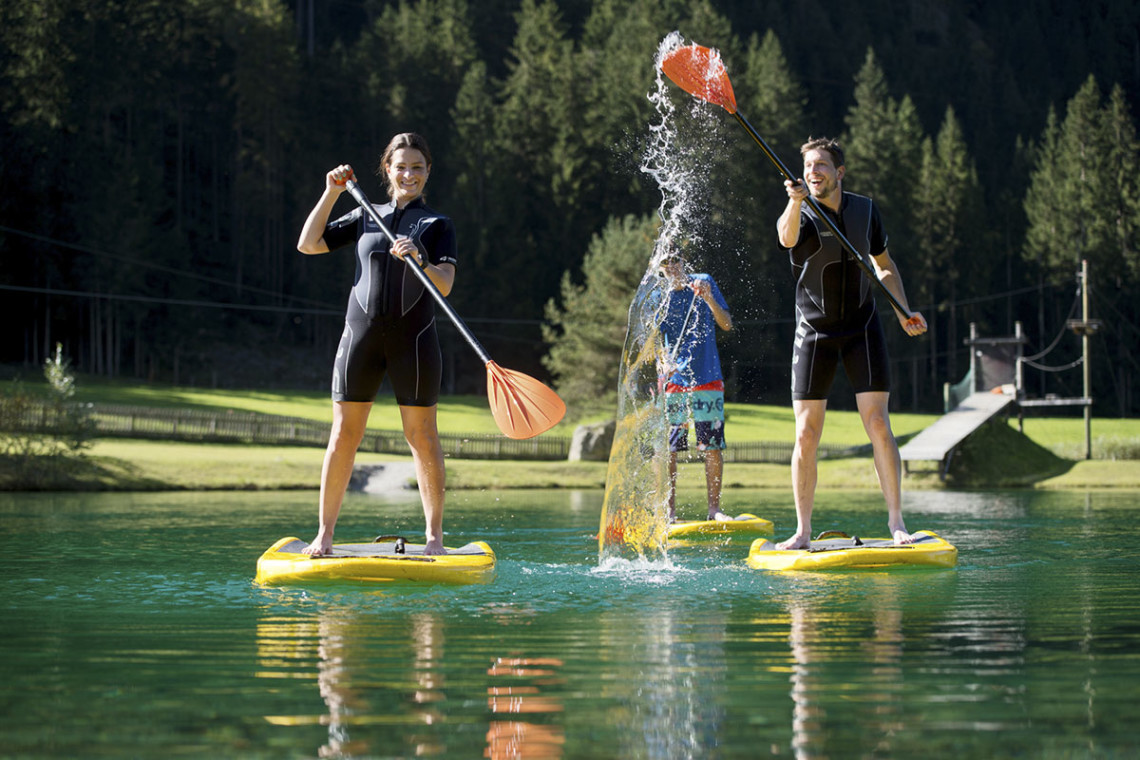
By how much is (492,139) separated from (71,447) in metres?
45.3

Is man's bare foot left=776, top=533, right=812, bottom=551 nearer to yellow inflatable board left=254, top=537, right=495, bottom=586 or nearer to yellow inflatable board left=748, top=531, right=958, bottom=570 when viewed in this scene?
yellow inflatable board left=748, top=531, right=958, bottom=570

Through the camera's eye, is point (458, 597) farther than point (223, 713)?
Yes

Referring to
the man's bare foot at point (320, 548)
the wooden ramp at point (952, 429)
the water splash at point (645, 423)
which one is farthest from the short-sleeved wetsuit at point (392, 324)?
the wooden ramp at point (952, 429)

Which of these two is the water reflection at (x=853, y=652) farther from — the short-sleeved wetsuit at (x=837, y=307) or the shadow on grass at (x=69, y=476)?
the shadow on grass at (x=69, y=476)

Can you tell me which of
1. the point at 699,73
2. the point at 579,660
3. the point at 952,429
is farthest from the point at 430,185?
the point at 579,660

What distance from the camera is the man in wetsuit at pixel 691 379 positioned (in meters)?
10.9

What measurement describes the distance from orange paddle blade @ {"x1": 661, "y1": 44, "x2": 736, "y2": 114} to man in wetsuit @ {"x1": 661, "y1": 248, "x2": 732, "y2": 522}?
2.23 metres

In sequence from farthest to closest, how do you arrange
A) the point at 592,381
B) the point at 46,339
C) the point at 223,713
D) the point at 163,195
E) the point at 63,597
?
the point at 163,195 < the point at 46,339 < the point at 592,381 < the point at 63,597 < the point at 223,713

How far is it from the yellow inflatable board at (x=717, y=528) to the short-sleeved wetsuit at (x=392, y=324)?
363 centimetres

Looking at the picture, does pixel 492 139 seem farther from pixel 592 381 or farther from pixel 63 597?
pixel 63 597

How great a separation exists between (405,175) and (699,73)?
2369mm

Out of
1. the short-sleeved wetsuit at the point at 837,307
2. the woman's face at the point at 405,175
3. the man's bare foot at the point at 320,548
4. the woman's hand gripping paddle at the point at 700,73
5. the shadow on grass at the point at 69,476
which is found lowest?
the shadow on grass at the point at 69,476

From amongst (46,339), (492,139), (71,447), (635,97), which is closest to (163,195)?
(46,339)

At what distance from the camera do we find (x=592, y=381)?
1658 inches
